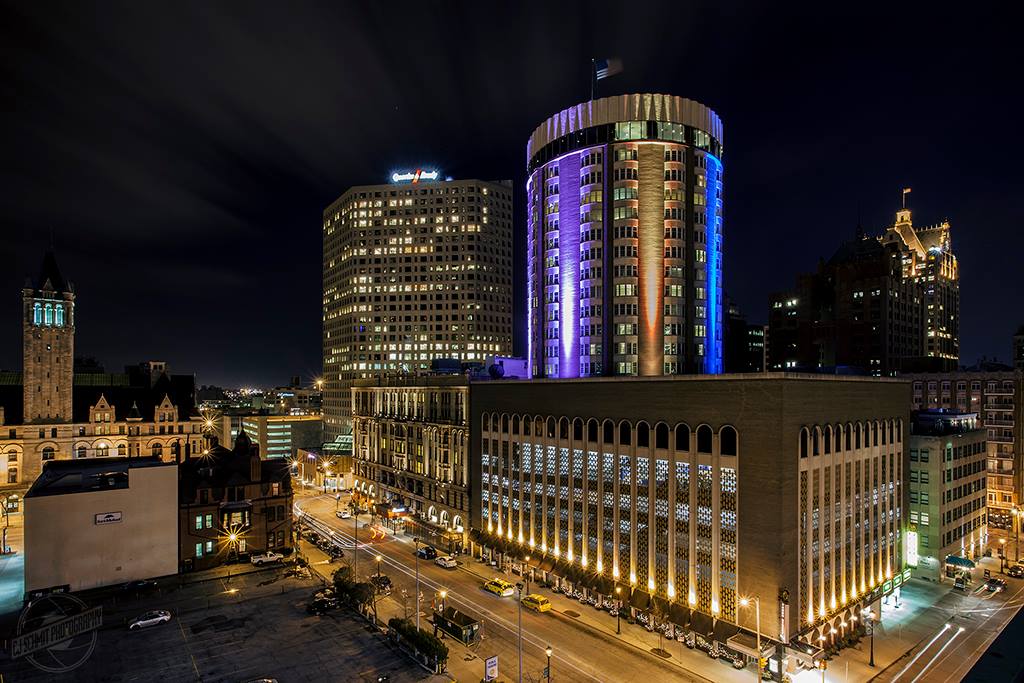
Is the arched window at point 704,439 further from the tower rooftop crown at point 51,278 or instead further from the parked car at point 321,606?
the tower rooftop crown at point 51,278

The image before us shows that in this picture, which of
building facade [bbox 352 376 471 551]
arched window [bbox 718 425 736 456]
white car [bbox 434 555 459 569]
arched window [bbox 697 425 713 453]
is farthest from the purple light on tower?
arched window [bbox 718 425 736 456]

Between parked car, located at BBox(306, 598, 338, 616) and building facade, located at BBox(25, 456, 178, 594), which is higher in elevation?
building facade, located at BBox(25, 456, 178, 594)

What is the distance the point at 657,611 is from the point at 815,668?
13128 millimetres

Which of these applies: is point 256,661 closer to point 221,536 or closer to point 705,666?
point 221,536

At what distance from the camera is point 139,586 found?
211 ft

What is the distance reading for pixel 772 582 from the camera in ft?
155

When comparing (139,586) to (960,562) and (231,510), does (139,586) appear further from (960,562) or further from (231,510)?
(960,562)

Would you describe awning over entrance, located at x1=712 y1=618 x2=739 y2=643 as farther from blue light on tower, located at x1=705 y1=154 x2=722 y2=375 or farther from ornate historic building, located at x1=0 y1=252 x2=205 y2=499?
ornate historic building, located at x1=0 y1=252 x2=205 y2=499

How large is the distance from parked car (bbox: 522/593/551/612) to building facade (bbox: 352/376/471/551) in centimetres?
2158

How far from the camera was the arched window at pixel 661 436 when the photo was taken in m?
56.4

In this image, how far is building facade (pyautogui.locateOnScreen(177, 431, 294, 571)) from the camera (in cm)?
7244

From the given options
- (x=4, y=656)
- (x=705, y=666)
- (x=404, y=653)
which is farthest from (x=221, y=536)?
(x=705, y=666)

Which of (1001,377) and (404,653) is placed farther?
(1001,377)

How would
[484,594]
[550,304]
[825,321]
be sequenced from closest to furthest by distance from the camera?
[484,594] → [550,304] → [825,321]
